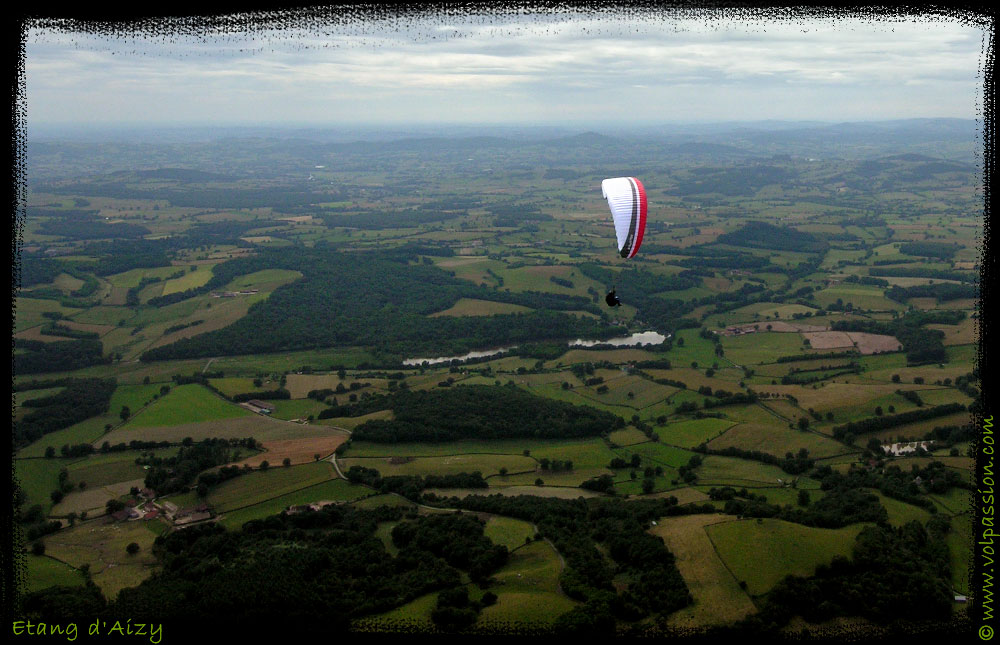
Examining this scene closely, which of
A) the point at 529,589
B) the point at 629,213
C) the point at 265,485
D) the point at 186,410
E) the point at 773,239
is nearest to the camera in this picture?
the point at 629,213

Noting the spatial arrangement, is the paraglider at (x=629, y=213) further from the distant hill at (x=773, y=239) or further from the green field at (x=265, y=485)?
the distant hill at (x=773, y=239)

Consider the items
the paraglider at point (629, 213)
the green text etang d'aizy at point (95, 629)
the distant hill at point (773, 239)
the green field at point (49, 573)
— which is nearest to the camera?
the green text etang d'aizy at point (95, 629)

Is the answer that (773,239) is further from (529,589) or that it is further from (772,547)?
(529,589)

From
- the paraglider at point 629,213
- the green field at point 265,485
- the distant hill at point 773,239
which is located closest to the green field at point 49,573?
the green field at point 265,485

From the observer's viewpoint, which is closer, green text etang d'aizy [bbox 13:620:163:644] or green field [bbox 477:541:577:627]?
green text etang d'aizy [bbox 13:620:163:644]

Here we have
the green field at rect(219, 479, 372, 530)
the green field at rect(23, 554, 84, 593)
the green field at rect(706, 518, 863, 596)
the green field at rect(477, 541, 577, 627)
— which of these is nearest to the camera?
the green field at rect(477, 541, 577, 627)

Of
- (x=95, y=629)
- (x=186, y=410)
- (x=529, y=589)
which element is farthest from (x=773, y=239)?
(x=95, y=629)

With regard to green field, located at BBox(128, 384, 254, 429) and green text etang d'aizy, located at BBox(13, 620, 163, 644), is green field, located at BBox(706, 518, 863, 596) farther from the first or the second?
green field, located at BBox(128, 384, 254, 429)

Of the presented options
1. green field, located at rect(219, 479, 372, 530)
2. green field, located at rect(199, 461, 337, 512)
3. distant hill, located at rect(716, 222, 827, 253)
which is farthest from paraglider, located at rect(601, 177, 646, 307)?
distant hill, located at rect(716, 222, 827, 253)

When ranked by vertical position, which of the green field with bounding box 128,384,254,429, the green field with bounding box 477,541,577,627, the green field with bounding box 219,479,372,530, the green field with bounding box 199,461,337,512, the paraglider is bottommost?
the green field with bounding box 128,384,254,429

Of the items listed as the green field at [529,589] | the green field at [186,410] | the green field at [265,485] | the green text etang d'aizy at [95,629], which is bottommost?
the green field at [186,410]
